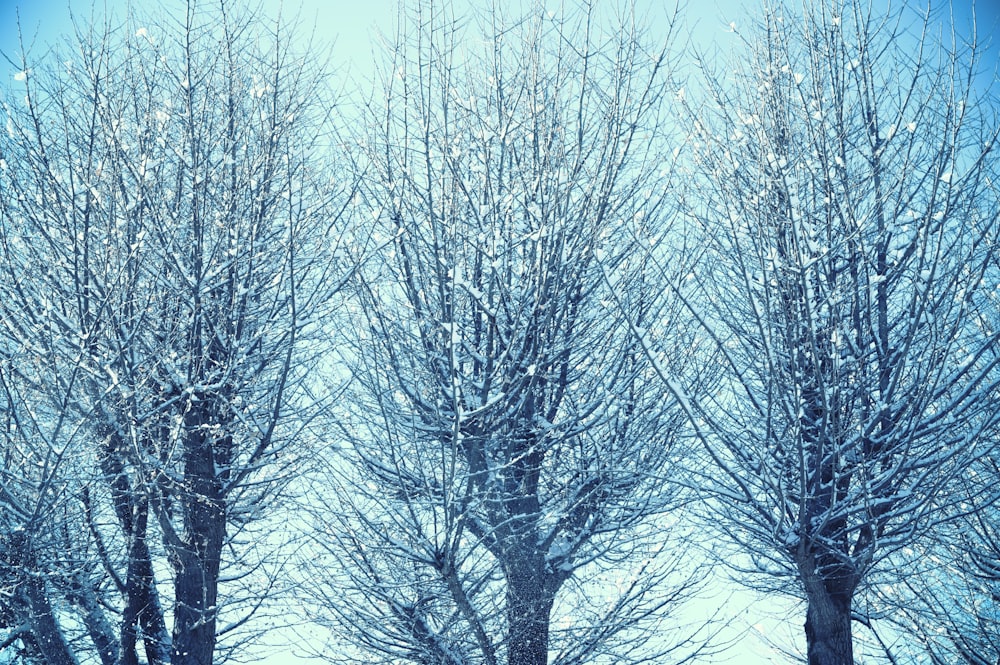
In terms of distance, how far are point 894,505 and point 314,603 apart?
488cm

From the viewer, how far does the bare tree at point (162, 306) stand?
6406mm

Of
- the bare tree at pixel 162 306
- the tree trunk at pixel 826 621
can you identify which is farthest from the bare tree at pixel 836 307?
the bare tree at pixel 162 306

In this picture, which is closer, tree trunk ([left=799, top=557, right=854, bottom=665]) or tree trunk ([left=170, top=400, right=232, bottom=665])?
tree trunk ([left=799, top=557, right=854, bottom=665])

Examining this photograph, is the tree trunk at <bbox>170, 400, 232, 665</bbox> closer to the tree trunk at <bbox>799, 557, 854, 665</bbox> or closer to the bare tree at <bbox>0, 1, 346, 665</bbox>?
the bare tree at <bbox>0, 1, 346, 665</bbox>

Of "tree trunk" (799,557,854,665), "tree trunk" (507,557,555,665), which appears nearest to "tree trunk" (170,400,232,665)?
"tree trunk" (507,557,555,665)

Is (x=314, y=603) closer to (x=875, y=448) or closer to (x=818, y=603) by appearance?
(x=818, y=603)

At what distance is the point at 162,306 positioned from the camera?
7.18 m

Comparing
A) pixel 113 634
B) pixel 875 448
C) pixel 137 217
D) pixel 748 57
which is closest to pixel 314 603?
pixel 113 634

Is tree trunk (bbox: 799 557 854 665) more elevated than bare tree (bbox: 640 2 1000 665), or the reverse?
bare tree (bbox: 640 2 1000 665)

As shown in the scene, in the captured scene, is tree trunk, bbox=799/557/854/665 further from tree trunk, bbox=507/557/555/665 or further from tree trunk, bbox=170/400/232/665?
tree trunk, bbox=170/400/232/665

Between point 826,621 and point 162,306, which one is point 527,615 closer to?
point 826,621

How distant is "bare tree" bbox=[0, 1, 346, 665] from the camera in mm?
6406

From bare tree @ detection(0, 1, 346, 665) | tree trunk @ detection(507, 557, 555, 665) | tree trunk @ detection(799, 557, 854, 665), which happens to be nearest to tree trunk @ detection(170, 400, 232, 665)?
bare tree @ detection(0, 1, 346, 665)

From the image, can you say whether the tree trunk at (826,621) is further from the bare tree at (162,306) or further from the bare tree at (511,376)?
the bare tree at (162,306)
